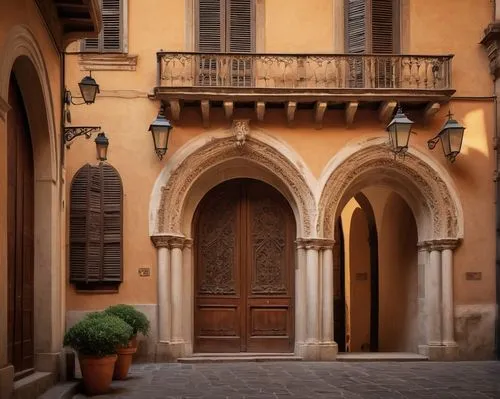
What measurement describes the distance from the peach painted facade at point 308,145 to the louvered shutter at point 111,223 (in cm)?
16

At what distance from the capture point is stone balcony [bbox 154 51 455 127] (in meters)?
16.2

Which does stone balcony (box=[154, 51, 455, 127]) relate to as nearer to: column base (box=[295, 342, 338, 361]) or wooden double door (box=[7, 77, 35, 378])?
column base (box=[295, 342, 338, 361])

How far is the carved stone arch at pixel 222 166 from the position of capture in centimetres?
1645

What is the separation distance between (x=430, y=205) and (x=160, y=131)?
5433mm

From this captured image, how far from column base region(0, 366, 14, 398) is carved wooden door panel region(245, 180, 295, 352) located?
8.67 metres

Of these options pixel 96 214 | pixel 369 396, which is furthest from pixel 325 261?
pixel 369 396

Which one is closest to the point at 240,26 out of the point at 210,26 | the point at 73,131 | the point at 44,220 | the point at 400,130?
the point at 210,26

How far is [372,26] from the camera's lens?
55.6 ft

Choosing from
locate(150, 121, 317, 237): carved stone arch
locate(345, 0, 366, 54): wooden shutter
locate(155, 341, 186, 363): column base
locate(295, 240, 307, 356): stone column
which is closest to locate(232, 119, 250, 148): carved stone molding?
locate(150, 121, 317, 237): carved stone arch

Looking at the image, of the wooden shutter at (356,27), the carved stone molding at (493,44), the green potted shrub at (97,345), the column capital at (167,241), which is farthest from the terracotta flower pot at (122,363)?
the carved stone molding at (493,44)

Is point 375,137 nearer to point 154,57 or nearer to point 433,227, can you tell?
point 433,227

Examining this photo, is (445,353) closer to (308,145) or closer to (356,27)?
(308,145)

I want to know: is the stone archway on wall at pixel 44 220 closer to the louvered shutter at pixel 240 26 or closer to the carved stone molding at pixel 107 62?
the carved stone molding at pixel 107 62

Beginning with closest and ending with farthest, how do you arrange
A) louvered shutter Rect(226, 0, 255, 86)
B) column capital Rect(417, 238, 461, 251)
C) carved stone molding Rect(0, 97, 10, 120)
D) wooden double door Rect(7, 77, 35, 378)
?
1. carved stone molding Rect(0, 97, 10, 120)
2. wooden double door Rect(7, 77, 35, 378)
3. column capital Rect(417, 238, 461, 251)
4. louvered shutter Rect(226, 0, 255, 86)
